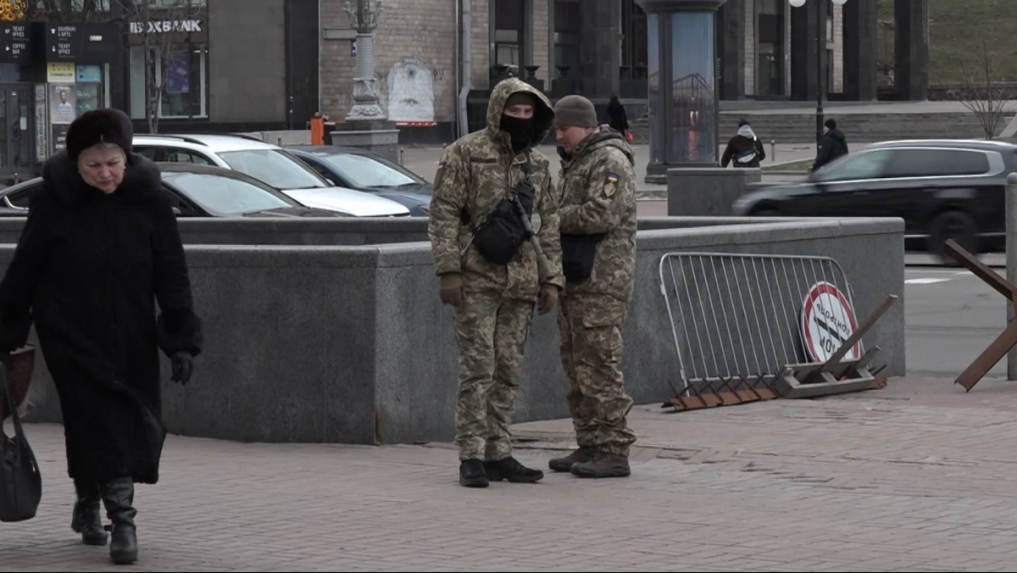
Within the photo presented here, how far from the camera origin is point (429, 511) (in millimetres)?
7898

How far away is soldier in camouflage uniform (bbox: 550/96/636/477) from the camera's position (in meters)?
8.70

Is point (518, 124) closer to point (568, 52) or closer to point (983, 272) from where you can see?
point (983, 272)

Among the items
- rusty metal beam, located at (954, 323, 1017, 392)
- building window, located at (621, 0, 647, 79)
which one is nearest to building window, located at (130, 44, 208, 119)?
building window, located at (621, 0, 647, 79)

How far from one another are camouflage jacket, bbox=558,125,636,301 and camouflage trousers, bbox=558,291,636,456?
0.09 meters

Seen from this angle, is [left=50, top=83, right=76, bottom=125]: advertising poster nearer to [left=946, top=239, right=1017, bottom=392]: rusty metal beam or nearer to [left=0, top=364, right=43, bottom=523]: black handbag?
[left=946, top=239, right=1017, bottom=392]: rusty metal beam

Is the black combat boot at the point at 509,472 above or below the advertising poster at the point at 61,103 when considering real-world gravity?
below

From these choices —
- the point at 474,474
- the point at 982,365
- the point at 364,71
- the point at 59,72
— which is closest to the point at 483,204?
the point at 474,474

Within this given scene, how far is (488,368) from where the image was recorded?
834 centimetres

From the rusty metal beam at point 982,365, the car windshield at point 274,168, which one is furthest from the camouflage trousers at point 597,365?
the car windshield at point 274,168

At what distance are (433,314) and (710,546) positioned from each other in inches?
134

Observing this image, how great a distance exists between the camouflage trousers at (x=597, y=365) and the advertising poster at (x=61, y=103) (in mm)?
26387

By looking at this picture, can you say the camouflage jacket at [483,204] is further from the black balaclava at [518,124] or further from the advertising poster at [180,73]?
the advertising poster at [180,73]

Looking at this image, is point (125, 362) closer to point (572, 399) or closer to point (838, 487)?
point (572, 399)

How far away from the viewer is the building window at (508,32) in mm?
62938
